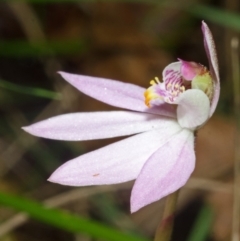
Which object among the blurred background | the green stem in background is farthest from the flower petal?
the blurred background

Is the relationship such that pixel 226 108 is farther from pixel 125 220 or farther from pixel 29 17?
pixel 29 17

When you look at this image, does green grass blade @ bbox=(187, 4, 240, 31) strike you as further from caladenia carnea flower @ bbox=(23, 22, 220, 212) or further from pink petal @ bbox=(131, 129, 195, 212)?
pink petal @ bbox=(131, 129, 195, 212)

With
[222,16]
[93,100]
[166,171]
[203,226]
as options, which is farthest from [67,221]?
[93,100]

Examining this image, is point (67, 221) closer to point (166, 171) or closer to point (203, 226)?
point (166, 171)

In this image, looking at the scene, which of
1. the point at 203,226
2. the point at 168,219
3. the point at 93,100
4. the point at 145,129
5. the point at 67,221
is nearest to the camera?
the point at 168,219

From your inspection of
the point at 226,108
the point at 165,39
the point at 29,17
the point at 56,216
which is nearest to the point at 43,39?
the point at 29,17

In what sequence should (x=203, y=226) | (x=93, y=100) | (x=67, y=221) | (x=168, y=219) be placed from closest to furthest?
(x=168, y=219), (x=67, y=221), (x=203, y=226), (x=93, y=100)

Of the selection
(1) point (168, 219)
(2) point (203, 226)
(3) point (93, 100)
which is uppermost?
(1) point (168, 219)

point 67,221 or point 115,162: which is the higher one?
point 115,162
